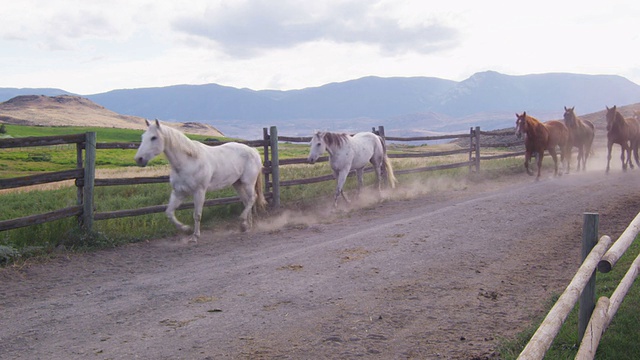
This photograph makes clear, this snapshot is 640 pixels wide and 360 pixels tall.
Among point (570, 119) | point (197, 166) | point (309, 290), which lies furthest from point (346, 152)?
point (570, 119)

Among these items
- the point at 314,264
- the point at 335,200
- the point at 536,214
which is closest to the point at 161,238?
the point at 314,264

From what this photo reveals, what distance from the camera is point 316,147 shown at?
12.3 m

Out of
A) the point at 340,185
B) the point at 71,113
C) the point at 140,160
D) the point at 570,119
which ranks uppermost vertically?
the point at 71,113

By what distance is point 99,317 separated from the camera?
5.26 m

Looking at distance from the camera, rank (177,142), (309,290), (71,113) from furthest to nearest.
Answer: (71,113) → (177,142) → (309,290)

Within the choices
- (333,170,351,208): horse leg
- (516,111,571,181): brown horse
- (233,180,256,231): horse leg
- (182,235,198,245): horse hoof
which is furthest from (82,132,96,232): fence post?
(516,111,571,181): brown horse

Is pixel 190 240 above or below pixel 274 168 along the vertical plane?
below

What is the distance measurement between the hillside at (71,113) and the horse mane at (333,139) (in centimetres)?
11179

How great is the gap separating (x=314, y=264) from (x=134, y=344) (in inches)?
119

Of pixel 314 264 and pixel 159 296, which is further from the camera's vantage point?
pixel 314 264

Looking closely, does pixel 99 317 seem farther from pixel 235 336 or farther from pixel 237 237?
pixel 237 237

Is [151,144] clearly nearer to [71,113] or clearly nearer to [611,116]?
[611,116]

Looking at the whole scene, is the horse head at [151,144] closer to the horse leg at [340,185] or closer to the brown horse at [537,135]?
the horse leg at [340,185]

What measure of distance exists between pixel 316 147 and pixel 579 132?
12166mm
